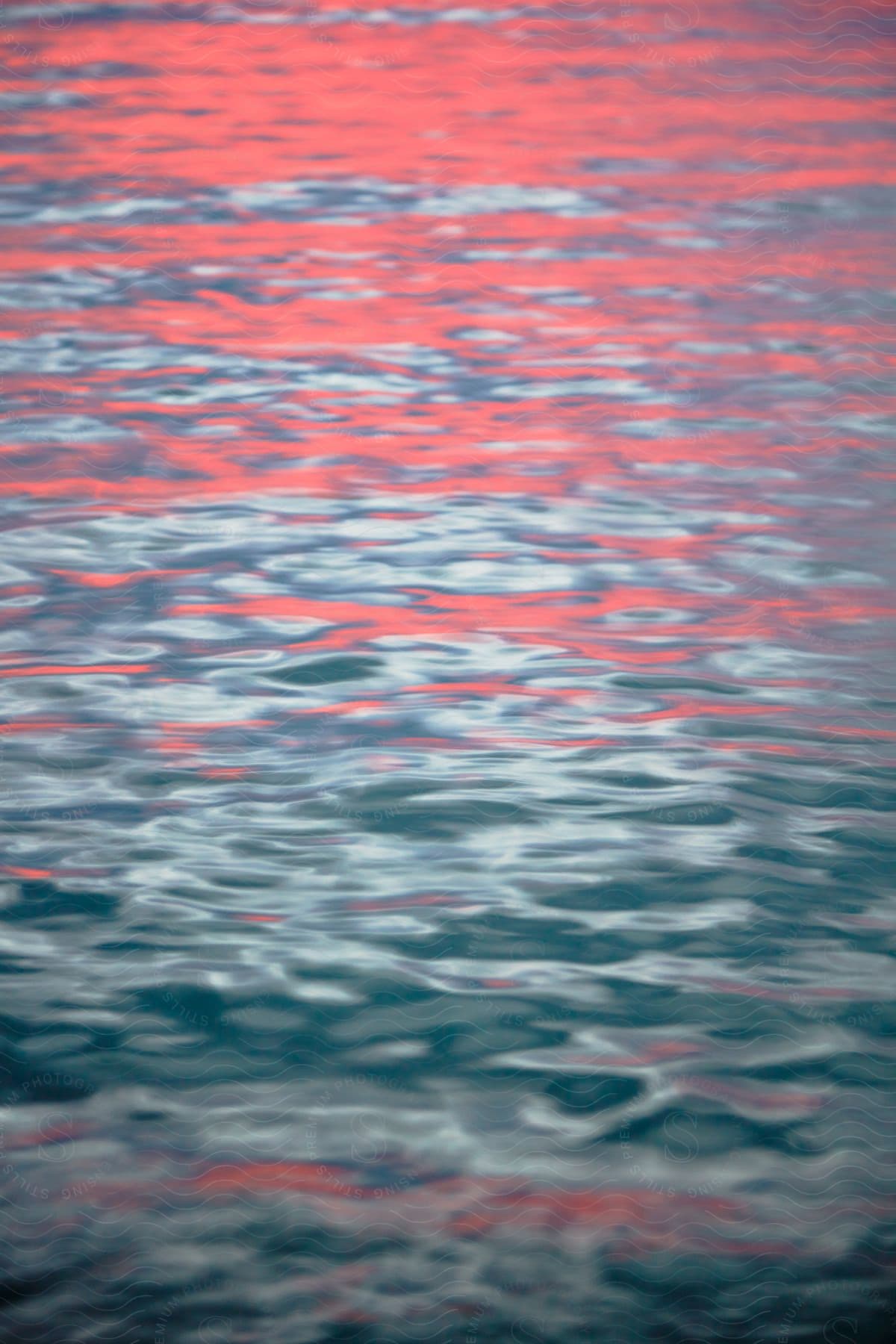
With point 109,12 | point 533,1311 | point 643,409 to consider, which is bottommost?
point 533,1311

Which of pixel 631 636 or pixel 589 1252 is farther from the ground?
pixel 631 636

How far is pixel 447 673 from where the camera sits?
7.22 ft

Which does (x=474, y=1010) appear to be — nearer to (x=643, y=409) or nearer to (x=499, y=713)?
(x=499, y=713)

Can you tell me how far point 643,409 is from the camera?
10.0 ft

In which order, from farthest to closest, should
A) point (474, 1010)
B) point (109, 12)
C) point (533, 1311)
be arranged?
1. point (109, 12)
2. point (474, 1010)
3. point (533, 1311)

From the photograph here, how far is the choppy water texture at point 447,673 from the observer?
1.24m

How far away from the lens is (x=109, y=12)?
4242mm

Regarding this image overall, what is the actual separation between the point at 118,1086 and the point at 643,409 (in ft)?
6.85

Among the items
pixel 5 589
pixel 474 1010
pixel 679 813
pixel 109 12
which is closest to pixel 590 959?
pixel 474 1010

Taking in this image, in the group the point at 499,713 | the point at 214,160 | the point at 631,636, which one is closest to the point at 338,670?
the point at 499,713

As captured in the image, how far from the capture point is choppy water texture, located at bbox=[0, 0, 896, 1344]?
4.08ft

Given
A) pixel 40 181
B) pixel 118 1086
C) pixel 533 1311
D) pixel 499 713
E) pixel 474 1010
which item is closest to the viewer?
pixel 533 1311

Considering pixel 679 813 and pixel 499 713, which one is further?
pixel 499 713

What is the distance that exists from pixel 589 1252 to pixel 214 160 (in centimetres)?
347
